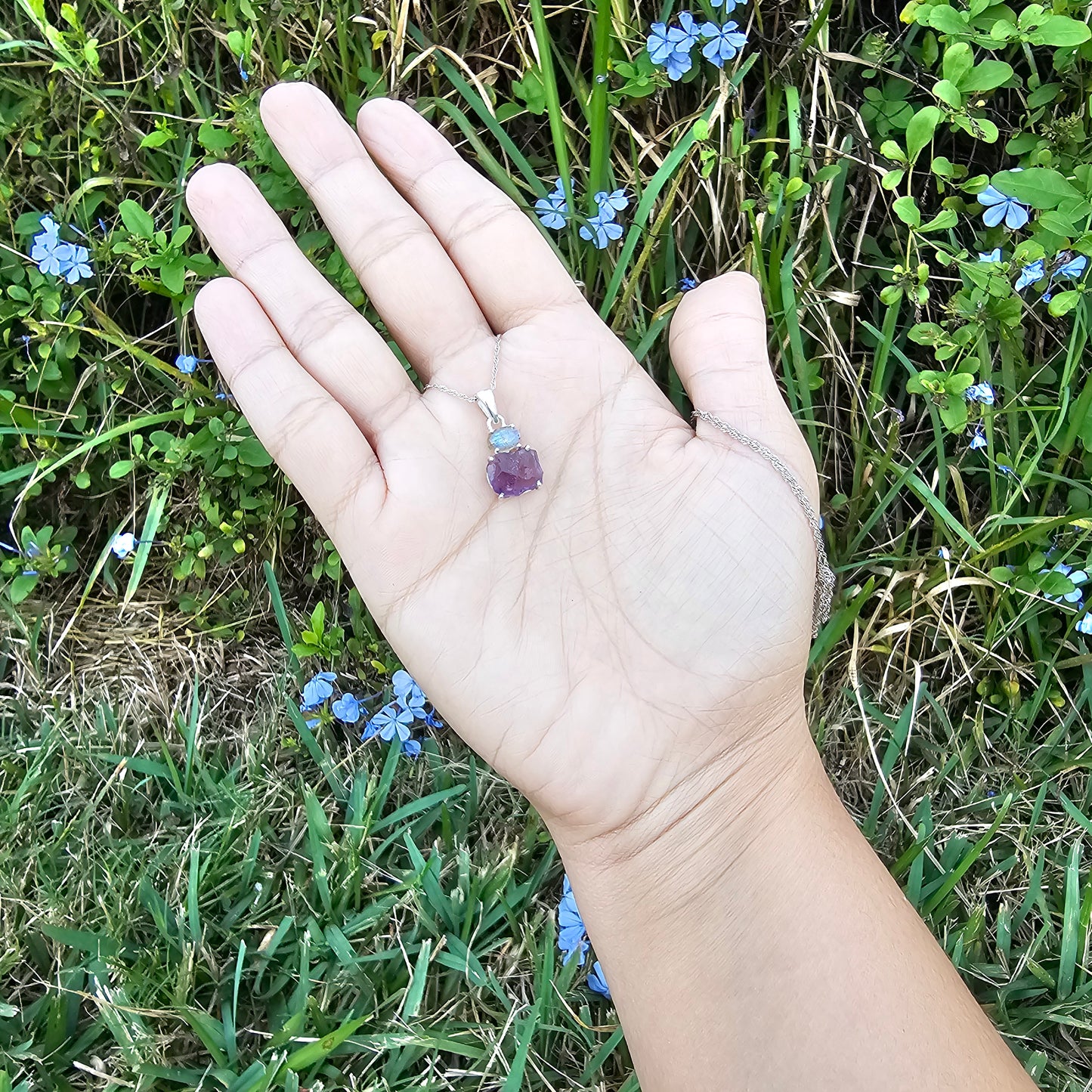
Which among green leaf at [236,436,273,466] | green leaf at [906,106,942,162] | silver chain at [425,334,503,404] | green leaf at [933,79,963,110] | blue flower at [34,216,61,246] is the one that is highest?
green leaf at [933,79,963,110]

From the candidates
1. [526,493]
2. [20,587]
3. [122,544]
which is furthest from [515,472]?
[20,587]

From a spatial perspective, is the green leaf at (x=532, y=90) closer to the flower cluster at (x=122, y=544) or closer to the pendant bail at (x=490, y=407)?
the pendant bail at (x=490, y=407)

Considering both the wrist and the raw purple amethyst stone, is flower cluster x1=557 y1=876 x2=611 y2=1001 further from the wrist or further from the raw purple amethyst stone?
the raw purple amethyst stone

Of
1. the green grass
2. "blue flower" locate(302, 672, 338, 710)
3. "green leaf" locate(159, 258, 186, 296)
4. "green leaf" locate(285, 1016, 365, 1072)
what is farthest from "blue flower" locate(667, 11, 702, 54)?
"green leaf" locate(285, 1016, 365, 1072)

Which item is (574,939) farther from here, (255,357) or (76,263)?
(76,263)

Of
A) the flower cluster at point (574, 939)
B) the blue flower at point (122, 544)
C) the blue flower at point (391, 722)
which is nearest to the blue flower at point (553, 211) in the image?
the blue flower at point (391, 722)

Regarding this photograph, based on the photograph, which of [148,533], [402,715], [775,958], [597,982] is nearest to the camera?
[775,958]
